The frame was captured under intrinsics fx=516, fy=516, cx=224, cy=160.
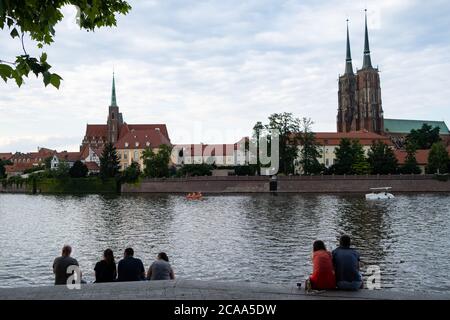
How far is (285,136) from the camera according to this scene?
104 meters

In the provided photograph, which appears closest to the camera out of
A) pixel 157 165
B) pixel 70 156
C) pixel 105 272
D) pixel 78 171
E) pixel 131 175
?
pixel 105 272

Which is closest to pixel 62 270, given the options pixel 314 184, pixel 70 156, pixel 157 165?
pixel 314 184

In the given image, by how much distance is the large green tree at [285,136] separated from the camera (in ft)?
340

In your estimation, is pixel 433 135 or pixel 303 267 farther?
pixel 433 135

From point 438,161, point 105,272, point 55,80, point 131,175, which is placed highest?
point 438,161

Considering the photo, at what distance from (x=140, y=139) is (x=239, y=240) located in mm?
109934

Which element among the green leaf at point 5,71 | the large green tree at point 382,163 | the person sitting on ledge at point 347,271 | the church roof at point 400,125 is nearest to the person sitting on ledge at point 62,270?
the person sitting on ledge at point 347,271

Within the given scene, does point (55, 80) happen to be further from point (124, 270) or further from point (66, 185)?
point (66, 185)

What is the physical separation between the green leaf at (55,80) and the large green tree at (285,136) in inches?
3827

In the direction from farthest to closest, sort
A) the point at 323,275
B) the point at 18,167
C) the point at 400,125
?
the point at 400,125, the point at 18,167, the point at 323,275

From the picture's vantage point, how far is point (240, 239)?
34031mm
